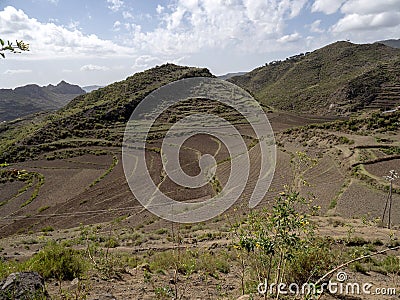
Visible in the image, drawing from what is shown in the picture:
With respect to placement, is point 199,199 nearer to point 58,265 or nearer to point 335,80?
point 58,265

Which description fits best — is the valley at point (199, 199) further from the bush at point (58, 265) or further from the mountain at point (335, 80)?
the mountain at point (335, 80)

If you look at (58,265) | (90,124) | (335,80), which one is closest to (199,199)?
(58,265)

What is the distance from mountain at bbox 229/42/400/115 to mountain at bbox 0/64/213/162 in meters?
28.1

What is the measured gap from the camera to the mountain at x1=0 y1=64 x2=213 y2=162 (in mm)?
49519

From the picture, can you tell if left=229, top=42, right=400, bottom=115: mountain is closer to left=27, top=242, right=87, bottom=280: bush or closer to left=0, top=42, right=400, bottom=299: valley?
left=0, top=42, right=400, bottom=299: valley

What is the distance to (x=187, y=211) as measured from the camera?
19.7 m

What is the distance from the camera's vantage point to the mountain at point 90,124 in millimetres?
49519

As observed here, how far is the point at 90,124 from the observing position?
59906 millimetres

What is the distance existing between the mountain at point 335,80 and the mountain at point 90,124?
92.0 feet

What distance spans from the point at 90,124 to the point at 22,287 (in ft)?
192

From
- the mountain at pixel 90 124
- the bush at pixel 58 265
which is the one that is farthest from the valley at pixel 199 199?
the mountain at pixel 90 124

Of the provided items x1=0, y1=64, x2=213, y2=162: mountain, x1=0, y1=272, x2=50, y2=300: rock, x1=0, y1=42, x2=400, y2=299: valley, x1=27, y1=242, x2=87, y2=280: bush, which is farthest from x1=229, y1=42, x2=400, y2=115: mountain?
x1=0, y1=272, x2=50, y2=300: rock

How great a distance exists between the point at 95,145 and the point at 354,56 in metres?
88.2

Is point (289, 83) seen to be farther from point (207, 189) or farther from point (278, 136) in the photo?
point (207, 189)
